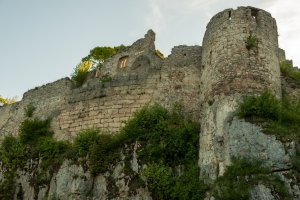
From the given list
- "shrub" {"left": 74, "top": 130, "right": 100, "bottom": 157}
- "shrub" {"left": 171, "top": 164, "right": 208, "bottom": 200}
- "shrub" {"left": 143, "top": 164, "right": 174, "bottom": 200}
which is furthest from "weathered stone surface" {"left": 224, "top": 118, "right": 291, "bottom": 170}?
"shrub" {"left": 74, "top": 130, "right": 100, "bottom": 157}

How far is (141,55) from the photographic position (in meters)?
20.2

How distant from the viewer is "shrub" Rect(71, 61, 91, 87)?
2130cm

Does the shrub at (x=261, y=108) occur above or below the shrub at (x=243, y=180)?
above

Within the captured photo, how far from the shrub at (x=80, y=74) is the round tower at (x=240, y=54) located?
21.6ft

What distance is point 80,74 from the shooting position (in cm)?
2142

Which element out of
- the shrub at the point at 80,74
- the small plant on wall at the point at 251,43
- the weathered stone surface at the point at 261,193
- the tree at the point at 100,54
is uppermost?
the tree at the point at 100,54

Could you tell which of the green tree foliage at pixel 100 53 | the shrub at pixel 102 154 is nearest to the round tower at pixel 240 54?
the shrub at pixel 102 154

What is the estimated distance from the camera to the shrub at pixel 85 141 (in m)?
17.0

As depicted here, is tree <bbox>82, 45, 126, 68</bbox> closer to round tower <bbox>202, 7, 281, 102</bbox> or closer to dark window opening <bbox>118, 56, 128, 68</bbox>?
dark window opening <bbox>118, 56, 128, 68</bbox>

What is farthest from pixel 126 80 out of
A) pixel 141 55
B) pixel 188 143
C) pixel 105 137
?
pixel 188 143

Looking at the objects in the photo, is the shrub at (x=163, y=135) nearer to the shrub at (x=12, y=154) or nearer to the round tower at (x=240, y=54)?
the round tower at (x=240, y=54)

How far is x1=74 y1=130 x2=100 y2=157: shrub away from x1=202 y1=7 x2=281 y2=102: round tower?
4341 mm

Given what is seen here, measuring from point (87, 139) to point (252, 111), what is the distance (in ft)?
21.3

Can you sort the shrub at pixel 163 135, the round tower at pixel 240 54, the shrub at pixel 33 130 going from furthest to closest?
the shrub at pixel 33 130
the shrub at pixel 163 135
the round tower at pixel 240 54
